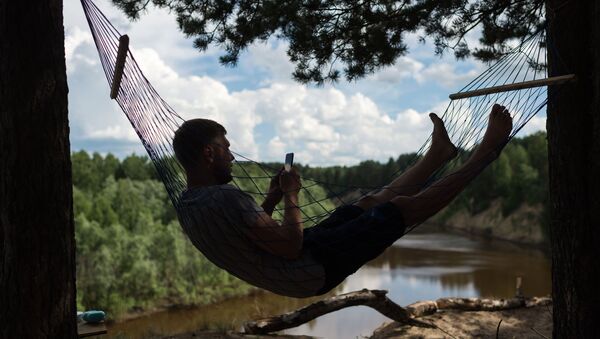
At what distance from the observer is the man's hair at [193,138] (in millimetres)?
1680

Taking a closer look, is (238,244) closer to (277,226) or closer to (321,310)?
(277,226)

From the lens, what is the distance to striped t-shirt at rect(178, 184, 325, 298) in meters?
1.57

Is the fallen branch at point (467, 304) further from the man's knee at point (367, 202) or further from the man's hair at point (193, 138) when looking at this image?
the man's hair at point (193, 138)

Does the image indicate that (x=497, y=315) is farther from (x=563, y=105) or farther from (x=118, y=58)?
(x=118, y=58)

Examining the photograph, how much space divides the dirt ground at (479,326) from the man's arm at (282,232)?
278 cm

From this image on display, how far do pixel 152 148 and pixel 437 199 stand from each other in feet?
3.31

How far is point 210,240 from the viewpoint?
1609mm

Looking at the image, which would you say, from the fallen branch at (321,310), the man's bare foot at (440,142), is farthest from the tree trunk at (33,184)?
the fallen branch at (321,310)

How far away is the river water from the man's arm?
23.3 ft

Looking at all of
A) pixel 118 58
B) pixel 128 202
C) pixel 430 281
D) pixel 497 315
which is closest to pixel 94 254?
pixel 128 202

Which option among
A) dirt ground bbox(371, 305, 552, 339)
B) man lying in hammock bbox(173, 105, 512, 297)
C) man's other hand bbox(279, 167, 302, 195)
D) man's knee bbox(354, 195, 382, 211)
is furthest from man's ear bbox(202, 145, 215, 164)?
dirt ground bbox(371, 305, 552, 339)

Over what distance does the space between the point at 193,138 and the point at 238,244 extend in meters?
0.34

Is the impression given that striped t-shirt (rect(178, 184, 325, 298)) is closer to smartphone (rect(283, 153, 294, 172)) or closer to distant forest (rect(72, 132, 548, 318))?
smartphone (rect(283, 153, 294, 172))

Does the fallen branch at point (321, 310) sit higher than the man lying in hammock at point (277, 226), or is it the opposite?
the man lying in hammock at point (277, 226)
